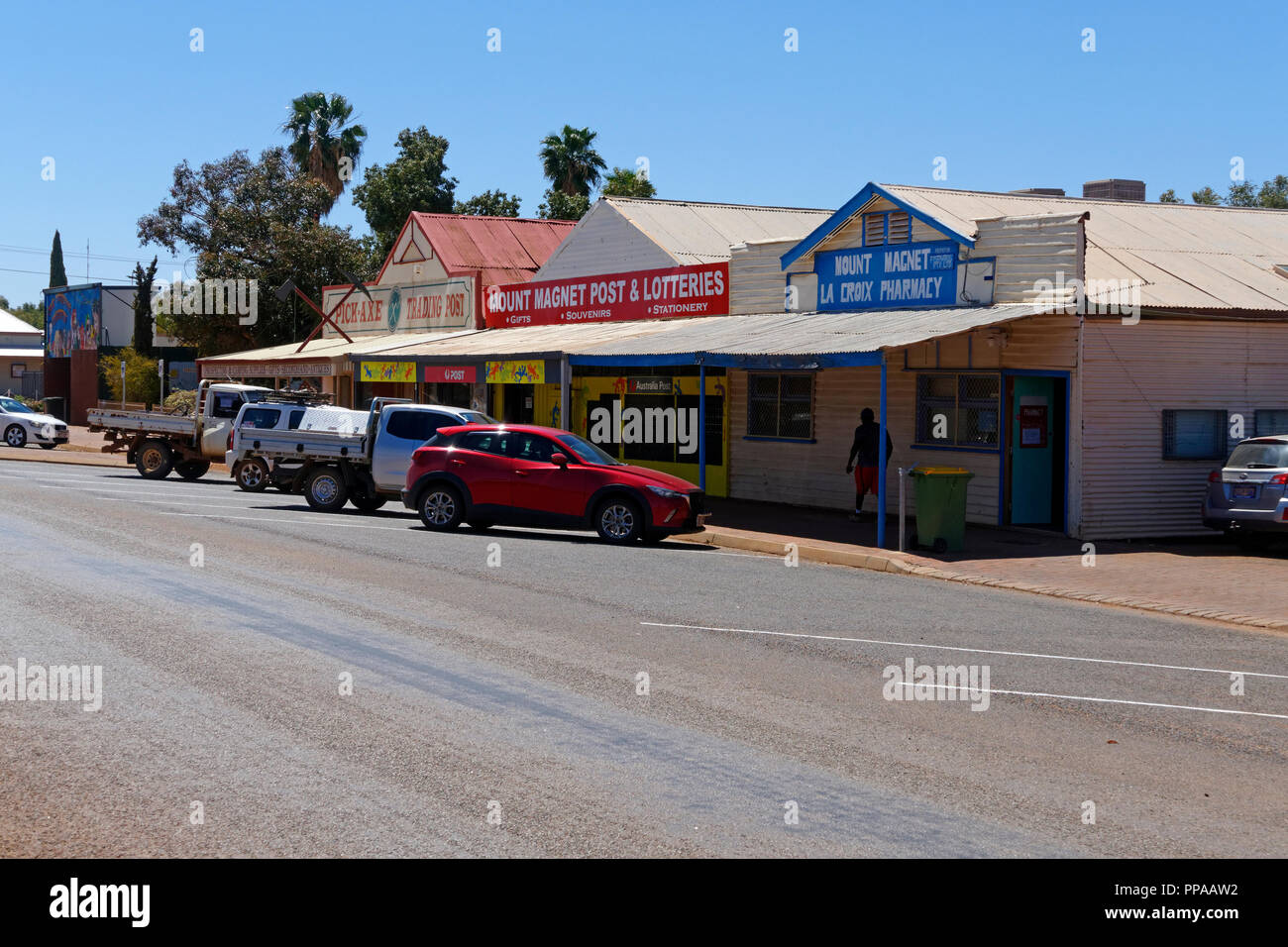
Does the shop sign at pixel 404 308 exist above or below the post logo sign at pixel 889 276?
above

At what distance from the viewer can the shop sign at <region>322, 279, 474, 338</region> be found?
37.5 m

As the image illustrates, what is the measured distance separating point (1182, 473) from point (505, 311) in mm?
19698

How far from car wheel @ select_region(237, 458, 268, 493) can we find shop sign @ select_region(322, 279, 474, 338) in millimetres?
10392

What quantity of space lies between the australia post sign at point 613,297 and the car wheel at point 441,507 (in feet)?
27.6

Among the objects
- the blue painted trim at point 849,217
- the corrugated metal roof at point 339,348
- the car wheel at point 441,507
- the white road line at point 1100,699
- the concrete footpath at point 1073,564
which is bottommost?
the white road line at point 1100,699

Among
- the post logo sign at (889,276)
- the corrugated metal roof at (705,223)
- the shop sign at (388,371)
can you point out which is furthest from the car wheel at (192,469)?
the post logo sign at (889,276)

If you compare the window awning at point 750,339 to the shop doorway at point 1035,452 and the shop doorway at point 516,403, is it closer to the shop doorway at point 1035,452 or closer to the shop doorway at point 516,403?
the shop doorway at point 1035,452

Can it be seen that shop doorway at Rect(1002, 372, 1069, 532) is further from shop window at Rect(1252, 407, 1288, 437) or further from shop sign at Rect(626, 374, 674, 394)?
shop sign at Rect(626, 374, 674, 394)

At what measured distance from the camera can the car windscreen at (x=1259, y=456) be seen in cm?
1761

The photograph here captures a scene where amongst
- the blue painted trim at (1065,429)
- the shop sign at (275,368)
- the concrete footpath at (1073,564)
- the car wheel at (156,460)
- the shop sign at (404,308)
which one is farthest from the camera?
the shop sign at (404,308)

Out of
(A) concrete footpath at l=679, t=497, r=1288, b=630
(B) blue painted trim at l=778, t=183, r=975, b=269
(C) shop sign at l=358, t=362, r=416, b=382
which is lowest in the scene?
(A) concrete footpath at l=679, t=497, r=1288, b=630

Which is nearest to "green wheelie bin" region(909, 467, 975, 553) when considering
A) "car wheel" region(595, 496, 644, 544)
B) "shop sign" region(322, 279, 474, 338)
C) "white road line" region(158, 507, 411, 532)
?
"car wheel" region(595, 496, 644, 544)

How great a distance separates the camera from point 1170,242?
2300cm
